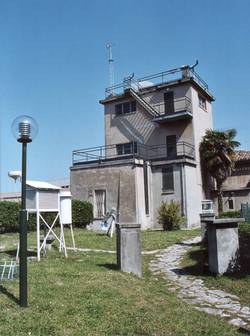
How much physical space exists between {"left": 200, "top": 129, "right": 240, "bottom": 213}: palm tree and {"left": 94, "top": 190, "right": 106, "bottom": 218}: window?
7.75 m

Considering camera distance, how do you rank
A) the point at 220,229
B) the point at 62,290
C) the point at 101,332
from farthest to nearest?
the point at 220,229, the point at 62,290, the point at 101,332

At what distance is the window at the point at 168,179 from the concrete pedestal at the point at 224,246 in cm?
1709

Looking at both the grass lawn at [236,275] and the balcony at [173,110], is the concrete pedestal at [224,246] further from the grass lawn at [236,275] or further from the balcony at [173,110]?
the balcony at [173,110]

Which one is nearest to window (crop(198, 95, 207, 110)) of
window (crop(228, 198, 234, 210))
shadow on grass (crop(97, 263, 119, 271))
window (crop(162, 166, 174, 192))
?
window (crop(162, 166, 174, 192))

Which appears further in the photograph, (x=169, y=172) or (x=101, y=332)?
(x=169, y=172)

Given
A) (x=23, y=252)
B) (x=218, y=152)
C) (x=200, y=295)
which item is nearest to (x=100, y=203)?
(x=218, y=152)

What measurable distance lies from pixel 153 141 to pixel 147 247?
1647 centimetres

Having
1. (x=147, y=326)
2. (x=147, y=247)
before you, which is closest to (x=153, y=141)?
(x=147, y=247)

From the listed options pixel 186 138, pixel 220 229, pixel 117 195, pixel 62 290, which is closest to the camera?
pixel 62 290

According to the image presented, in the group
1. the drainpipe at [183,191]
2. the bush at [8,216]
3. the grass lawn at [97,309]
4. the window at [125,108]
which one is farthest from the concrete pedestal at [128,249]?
the window at [125,108]

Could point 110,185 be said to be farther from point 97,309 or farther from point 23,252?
point 97,309

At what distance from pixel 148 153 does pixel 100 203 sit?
5606 mm

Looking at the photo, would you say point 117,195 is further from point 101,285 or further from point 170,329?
point 170,329

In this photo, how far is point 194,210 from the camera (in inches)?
1084
